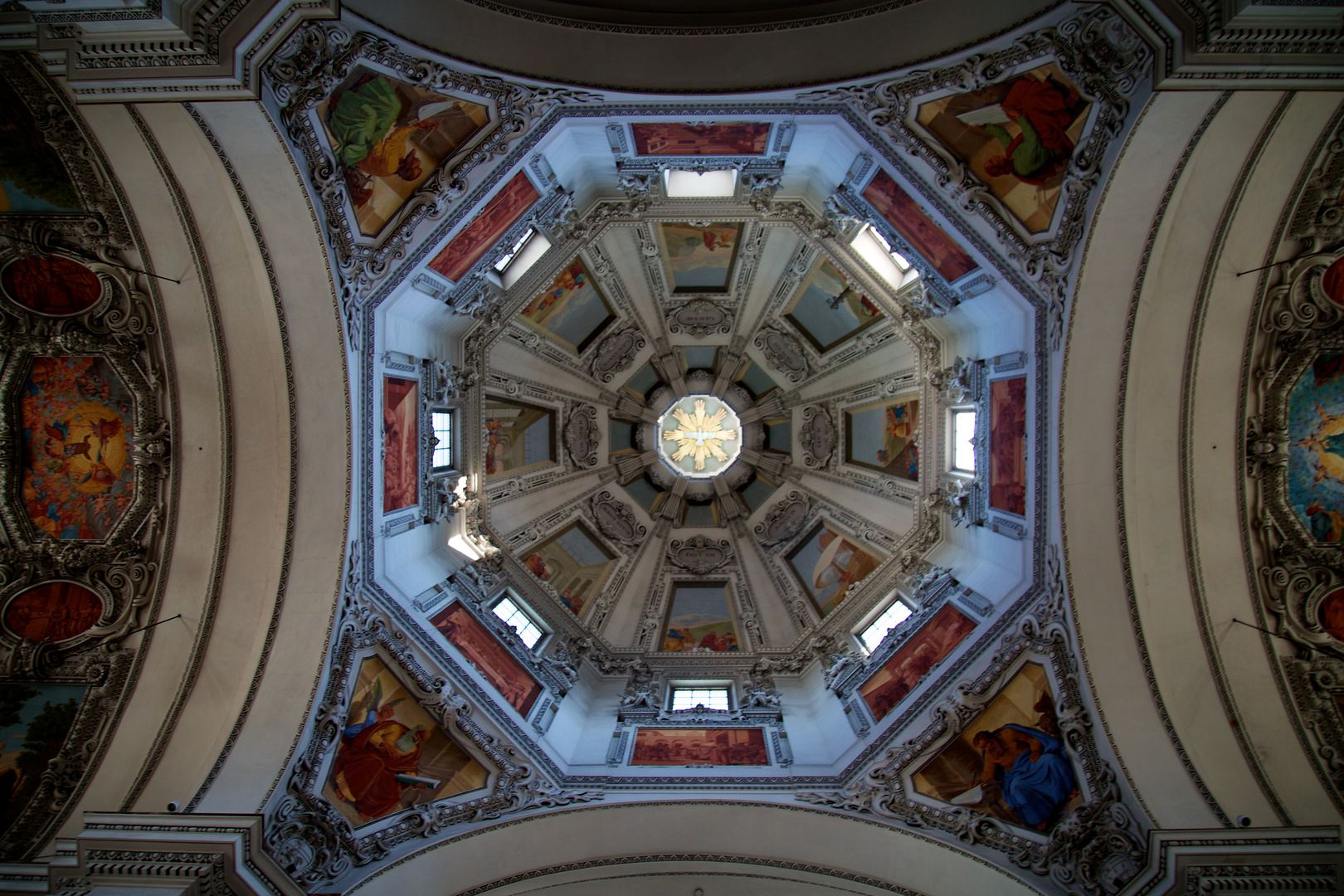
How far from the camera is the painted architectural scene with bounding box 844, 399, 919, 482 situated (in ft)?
56.0

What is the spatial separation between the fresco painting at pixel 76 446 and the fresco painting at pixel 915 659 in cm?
1343

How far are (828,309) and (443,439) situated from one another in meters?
10.1

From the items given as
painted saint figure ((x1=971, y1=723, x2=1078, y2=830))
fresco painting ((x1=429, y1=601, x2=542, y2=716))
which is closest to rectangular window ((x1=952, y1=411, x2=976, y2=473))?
painted saint figure ((x1=971, y1=723, x2=1078, y2=830))

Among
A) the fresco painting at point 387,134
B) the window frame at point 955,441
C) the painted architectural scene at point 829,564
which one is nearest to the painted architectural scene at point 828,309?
the window frame at point 955,441

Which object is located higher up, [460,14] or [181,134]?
[460,14]

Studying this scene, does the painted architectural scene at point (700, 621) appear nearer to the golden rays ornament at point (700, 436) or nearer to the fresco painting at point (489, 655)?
the golden rays ornament at point (700, 436)

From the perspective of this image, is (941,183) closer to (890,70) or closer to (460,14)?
(890,70)

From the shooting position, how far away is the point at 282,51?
8430mm

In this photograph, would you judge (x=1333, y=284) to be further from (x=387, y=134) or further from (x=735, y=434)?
(x=735, y=434)

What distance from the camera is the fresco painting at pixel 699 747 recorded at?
13.3 meters

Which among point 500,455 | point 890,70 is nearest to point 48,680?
point 500,455

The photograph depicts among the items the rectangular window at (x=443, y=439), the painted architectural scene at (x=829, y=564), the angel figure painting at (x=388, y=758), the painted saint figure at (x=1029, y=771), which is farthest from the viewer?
the painted architectural scene at (x=829, y=564)

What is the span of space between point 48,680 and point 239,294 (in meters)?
6.52

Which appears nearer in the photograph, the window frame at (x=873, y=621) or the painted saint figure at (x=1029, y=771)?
the painted saint figure at (x=1029, y=771)
